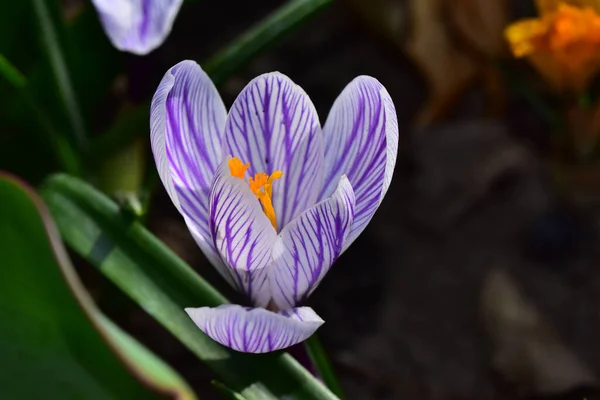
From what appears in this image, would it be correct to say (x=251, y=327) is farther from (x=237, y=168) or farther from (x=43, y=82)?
(x=43, y=82)

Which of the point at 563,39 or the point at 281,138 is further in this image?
the point at 563,39

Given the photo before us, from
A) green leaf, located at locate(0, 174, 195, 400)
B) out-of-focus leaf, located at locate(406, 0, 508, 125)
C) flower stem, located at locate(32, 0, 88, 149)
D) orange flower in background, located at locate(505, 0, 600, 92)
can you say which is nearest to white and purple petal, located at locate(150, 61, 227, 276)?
green leaf, located at locate(0, 174, 195, 400)

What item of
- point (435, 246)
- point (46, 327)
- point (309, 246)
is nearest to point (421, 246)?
point (435, 246)

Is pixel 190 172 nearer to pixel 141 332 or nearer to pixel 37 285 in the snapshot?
pixel 37 285

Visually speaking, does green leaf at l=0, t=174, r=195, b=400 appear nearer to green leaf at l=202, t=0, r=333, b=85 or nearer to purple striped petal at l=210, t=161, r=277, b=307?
purple striped petal at l=210, t=161, r=277, b=307

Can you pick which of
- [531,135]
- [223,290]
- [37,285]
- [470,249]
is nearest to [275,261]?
[37,285]

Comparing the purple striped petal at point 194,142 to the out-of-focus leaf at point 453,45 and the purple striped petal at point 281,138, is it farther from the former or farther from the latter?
the out-of-focus leaf at point 453,45
